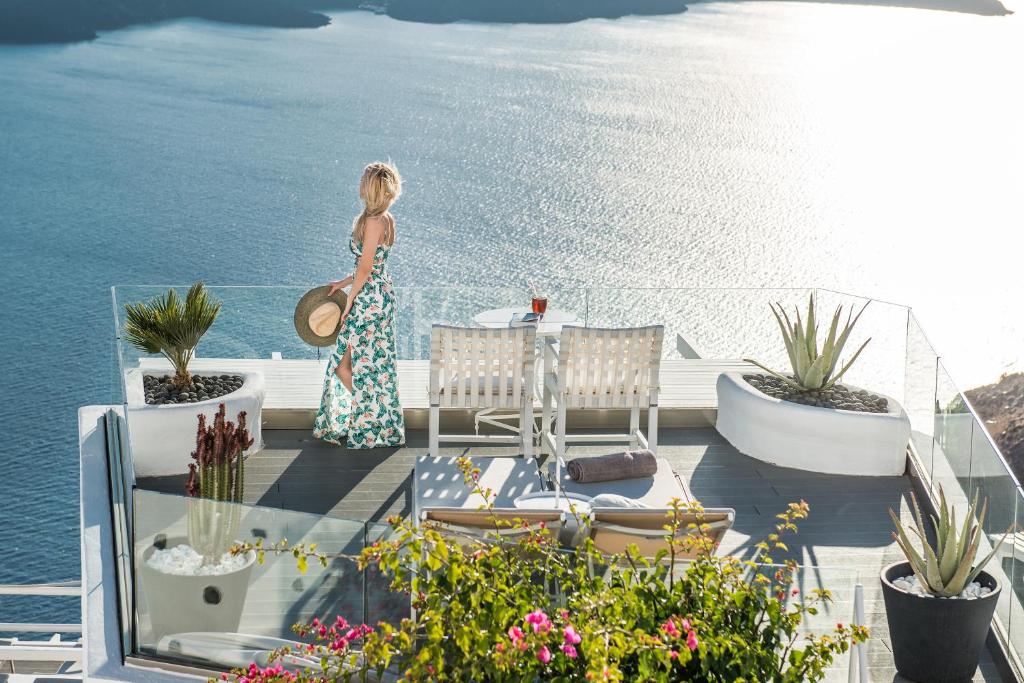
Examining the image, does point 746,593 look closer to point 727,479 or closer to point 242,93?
point 727,479

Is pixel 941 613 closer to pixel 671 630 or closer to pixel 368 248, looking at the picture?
pixel 671 630

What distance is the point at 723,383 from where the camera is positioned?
7668mm

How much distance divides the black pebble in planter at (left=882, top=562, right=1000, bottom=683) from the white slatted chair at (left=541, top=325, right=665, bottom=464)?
242cm

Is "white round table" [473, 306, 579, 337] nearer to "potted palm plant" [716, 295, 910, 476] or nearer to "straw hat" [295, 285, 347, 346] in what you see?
"straw hat" [295, 285, 347, 346]

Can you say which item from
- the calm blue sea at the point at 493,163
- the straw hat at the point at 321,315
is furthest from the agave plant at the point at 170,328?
the calm blue sea at the point at 493,163

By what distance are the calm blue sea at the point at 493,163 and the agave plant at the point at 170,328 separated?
1843cm

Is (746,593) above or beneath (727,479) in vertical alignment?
above

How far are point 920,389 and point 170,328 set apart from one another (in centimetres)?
468

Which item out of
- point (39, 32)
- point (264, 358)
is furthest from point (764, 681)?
point (39, 32)

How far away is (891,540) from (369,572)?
329 cm

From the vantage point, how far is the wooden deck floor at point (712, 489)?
6.17 m

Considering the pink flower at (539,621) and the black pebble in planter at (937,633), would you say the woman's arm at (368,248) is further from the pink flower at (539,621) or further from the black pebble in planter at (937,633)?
the pink flower at (539,621)

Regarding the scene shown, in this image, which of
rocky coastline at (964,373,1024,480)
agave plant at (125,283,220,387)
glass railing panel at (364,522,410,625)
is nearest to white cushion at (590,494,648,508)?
glass railing panel at (364,522,410,625)

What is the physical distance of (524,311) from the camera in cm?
829
